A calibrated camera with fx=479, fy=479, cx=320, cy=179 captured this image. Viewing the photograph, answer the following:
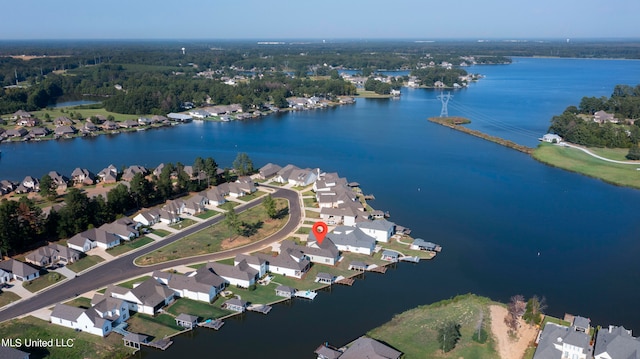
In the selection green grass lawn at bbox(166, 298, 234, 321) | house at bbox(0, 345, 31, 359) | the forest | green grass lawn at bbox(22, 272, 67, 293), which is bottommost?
green grass lawn at bbox(166, 298, 234, 321)

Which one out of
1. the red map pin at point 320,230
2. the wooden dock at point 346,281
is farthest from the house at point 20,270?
the wooden dock at point 346,281

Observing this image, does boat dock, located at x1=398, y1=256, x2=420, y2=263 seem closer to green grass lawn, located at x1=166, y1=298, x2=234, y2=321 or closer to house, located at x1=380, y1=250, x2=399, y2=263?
house, located at x1=380, y1=250, x2=399, y2=263

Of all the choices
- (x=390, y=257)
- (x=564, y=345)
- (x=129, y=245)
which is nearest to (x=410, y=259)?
(x=390, y=257)

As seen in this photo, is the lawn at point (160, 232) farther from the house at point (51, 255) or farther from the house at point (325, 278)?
the house at point (325, 278)

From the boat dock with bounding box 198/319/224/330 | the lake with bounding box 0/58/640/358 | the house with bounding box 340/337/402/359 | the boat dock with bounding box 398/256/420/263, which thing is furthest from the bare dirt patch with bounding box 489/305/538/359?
the boat dock with bounding box 198/319/224/330

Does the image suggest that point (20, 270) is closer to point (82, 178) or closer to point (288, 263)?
point (288, 263)

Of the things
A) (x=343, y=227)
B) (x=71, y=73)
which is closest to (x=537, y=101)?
(x=343, y=227)
